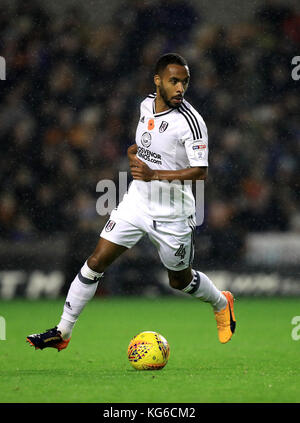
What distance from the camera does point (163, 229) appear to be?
20.1ft

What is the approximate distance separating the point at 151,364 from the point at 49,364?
85 cm

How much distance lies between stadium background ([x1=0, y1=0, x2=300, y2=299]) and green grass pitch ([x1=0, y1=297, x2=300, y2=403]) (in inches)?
21.1

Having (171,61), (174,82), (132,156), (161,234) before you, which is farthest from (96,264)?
(171,61)

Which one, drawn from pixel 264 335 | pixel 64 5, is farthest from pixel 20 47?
pixel 264 335

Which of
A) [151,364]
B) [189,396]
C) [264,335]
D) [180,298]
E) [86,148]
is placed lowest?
[189,396]

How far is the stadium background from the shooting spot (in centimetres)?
1120

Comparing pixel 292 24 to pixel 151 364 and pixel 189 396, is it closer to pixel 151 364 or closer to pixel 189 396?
pixel 151 364

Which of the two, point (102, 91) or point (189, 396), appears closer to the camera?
point (189, 396)

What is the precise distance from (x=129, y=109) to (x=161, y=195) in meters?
6.12

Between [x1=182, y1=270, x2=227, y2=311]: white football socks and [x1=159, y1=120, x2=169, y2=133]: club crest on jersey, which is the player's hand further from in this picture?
[x1=182, y1=270, x2=227, y2=311]: white football socks

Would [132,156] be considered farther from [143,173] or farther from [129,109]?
[129,109]

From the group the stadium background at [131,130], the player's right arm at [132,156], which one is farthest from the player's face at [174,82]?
the stadium background at [131,130]

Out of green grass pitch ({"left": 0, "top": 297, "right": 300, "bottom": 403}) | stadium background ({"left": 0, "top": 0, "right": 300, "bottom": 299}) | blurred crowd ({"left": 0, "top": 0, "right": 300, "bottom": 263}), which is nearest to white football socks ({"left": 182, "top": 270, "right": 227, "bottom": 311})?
green grass pitch ({"left": 0, "top": 297, "right": 300, "bottom": 403})

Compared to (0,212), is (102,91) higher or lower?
higher
